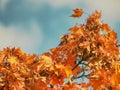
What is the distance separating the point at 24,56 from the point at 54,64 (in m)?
0.83

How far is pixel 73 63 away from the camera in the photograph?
809 cm

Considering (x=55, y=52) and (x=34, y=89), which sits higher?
(x=55, y=52)

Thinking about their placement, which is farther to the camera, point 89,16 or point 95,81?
point 89,16

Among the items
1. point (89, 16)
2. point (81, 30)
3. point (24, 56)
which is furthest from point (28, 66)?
point (89, 16)

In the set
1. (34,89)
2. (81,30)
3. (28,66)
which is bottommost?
(34,89)

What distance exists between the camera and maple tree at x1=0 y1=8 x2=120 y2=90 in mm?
6941

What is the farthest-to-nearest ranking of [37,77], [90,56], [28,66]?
[90,56], [28,66], [37,77]

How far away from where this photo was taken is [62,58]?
7977 mm

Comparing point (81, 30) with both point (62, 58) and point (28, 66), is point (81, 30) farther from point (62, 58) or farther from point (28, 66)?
point (28, 66)

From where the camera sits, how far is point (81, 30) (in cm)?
782

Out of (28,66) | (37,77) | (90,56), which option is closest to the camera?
(37,77)

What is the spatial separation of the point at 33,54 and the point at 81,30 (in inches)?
45.5

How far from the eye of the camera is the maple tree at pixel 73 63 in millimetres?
6941

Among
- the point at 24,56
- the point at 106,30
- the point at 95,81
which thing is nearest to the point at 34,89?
the point at 24,56
